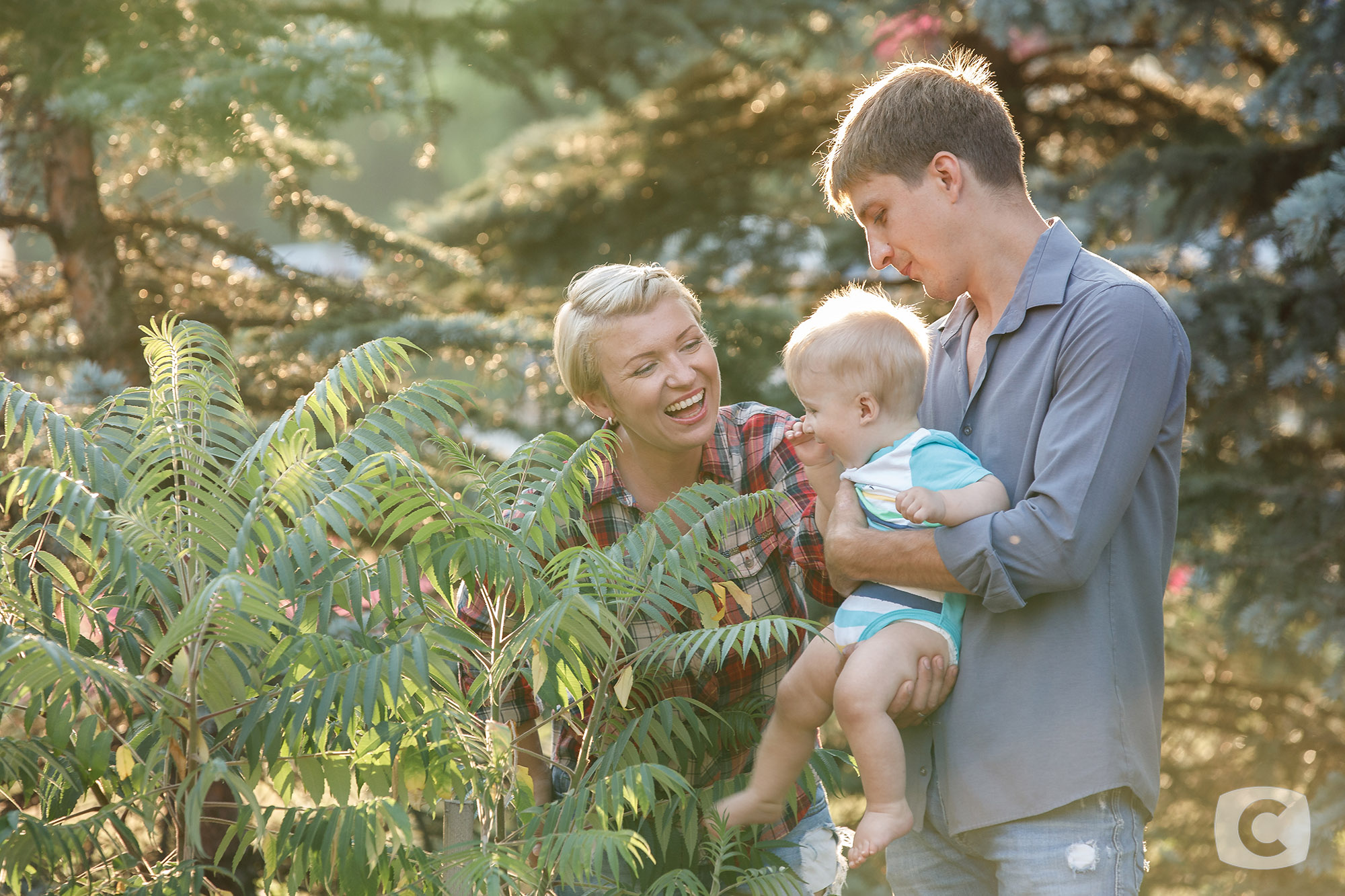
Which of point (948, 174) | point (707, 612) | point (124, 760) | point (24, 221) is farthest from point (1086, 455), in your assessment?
point (24, 221)

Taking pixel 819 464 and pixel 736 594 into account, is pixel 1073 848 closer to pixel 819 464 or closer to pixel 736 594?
pixel 736 594

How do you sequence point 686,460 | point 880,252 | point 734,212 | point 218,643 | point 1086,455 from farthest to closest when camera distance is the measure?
point 734,212, point 686,460, point 880,252, point 218,643, point 1086,455

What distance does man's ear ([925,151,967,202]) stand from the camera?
91.4 inches

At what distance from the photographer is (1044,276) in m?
2.25

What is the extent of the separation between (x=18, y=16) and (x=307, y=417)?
3.16 meters

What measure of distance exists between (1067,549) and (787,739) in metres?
0.84

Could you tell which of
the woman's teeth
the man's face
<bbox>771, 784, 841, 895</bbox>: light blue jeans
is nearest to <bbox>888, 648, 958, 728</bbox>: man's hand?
<bbox>771, 784, 841, 895</bbox>: light blue jeans

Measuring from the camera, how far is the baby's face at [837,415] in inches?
99.7

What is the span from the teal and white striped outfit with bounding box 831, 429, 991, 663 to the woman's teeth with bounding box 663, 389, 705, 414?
0.48 meters

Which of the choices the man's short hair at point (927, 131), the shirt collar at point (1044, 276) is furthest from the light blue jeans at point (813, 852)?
the man's short hair at point (927, 131)

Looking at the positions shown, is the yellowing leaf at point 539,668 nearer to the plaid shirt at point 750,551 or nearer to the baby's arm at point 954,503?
the plaid shirt at point 750,551

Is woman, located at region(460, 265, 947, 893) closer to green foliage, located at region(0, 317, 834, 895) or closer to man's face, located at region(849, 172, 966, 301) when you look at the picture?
green foliage, located at region(0, 317, 834, 895)

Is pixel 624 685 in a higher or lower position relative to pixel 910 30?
higher

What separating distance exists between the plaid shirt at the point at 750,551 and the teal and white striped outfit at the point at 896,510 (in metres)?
0.37
